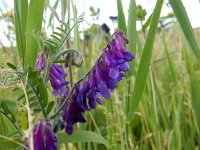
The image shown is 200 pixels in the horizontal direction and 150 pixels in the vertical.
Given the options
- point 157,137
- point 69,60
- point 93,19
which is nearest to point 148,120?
point 157,137

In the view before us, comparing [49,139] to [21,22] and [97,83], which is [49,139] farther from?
[21,22]

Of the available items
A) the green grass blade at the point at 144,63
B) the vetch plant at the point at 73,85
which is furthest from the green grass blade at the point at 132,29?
the vetch plant at the point at 73,85

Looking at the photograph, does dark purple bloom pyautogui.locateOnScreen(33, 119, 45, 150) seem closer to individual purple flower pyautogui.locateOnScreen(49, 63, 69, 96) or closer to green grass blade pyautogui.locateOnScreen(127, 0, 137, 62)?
individual purple flower pyautogui.locateOnScreen(49, 63, 69, 96)

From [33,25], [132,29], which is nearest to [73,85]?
[33,25]

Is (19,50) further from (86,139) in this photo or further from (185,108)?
(185,108)

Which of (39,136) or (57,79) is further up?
(57,79)

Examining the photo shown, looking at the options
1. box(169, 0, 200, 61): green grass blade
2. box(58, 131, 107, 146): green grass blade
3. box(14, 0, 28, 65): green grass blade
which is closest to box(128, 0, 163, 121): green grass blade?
box(169, 0, 200, 61): green grass blade

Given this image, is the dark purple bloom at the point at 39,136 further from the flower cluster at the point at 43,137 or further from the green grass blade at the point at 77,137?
the green grass blade at the point at 77,137
